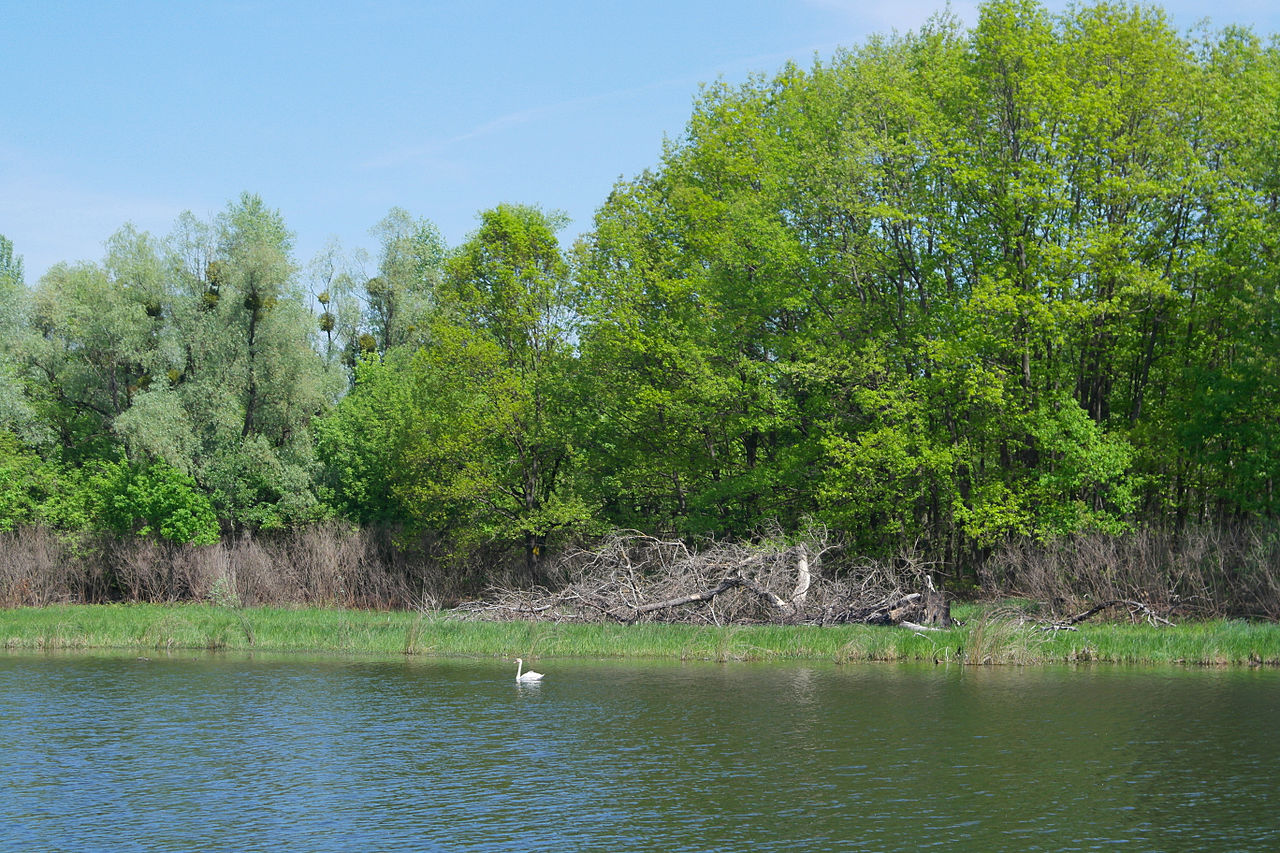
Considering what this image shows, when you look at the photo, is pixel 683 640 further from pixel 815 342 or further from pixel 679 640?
pixel 815 342

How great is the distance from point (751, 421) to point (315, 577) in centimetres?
1812

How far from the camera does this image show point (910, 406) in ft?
131

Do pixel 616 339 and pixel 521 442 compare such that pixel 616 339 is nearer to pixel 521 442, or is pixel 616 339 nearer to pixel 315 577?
pixel 521 442

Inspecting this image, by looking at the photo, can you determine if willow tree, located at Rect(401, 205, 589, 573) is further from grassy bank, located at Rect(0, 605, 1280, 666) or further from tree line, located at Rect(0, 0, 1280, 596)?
grassy bank, located at Rect(0, 605, 1280, 666)

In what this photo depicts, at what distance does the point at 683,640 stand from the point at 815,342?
16.1 meters

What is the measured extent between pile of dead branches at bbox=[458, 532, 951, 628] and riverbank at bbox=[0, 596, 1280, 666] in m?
1.57

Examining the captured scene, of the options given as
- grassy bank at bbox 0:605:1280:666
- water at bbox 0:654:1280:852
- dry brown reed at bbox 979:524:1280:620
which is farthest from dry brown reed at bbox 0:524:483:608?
dry brown reed at bbox 979:524:1280:620

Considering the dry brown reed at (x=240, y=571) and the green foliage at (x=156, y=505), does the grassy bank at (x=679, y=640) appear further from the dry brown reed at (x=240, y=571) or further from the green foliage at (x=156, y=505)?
the green foliage at (x=156, y=505)

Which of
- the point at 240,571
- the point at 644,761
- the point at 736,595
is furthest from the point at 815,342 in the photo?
the point at 644,761

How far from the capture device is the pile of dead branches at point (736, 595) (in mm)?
33875

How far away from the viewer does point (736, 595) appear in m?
35.2

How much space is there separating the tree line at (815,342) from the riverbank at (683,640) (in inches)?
306

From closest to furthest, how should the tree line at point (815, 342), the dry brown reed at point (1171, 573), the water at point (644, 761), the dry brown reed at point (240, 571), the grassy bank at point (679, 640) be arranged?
the water at point (644, 761)
the grassy bank at point (679, 640)
the dry brown reed at point (1171, 573)
the tree line at point (815, 342)
the dry brown reed at point (240, 571)

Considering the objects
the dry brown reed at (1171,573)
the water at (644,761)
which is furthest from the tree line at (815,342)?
the water at (644,761)
